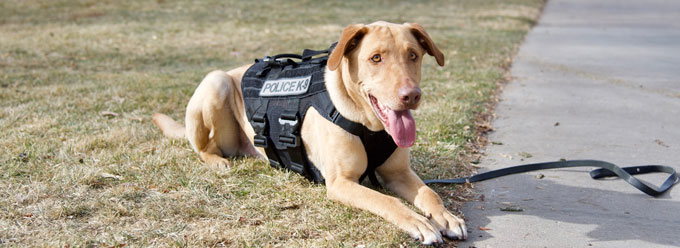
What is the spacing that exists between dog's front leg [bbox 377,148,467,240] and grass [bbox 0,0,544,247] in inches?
9.2

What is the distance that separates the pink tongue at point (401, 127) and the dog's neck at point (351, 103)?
0.82 feet

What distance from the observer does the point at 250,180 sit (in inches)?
157

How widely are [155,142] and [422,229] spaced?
2.94 meters

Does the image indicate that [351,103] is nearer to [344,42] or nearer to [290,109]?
[344,42]

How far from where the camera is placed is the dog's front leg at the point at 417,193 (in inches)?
120


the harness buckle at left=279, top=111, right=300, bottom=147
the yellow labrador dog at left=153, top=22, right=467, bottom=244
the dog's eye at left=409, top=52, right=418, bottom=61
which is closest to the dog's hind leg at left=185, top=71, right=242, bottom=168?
the harness buckle at left=279, top=111, right=300, bottom=147

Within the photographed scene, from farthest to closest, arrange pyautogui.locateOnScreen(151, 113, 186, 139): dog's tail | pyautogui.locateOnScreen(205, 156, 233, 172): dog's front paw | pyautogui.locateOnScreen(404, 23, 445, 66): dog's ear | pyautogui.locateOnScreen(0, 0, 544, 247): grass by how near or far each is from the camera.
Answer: pyautogui.locateOnScreen(151, 113, 186, 139): dog's tail
pyautogui.locateOnScreen(205, 156, 233, 172): dog's front paw
pyautogui.locateOnScreen(404, 23, 445, 66): dog's ear
pyautogui.locateOnScreen(0, 0, 544, 247): grass

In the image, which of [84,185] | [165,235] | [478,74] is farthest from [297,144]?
[478,74]

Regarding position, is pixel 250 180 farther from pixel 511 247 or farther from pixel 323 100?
pixel 511 247

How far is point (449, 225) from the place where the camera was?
3051 millimetres

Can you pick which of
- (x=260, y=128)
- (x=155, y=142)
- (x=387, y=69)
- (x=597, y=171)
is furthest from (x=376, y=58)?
(x=155, y=142)

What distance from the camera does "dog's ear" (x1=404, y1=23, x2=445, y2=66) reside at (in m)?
3.36

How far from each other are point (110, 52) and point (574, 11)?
57.6 feet

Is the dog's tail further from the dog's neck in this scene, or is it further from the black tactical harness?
the dog's neck
